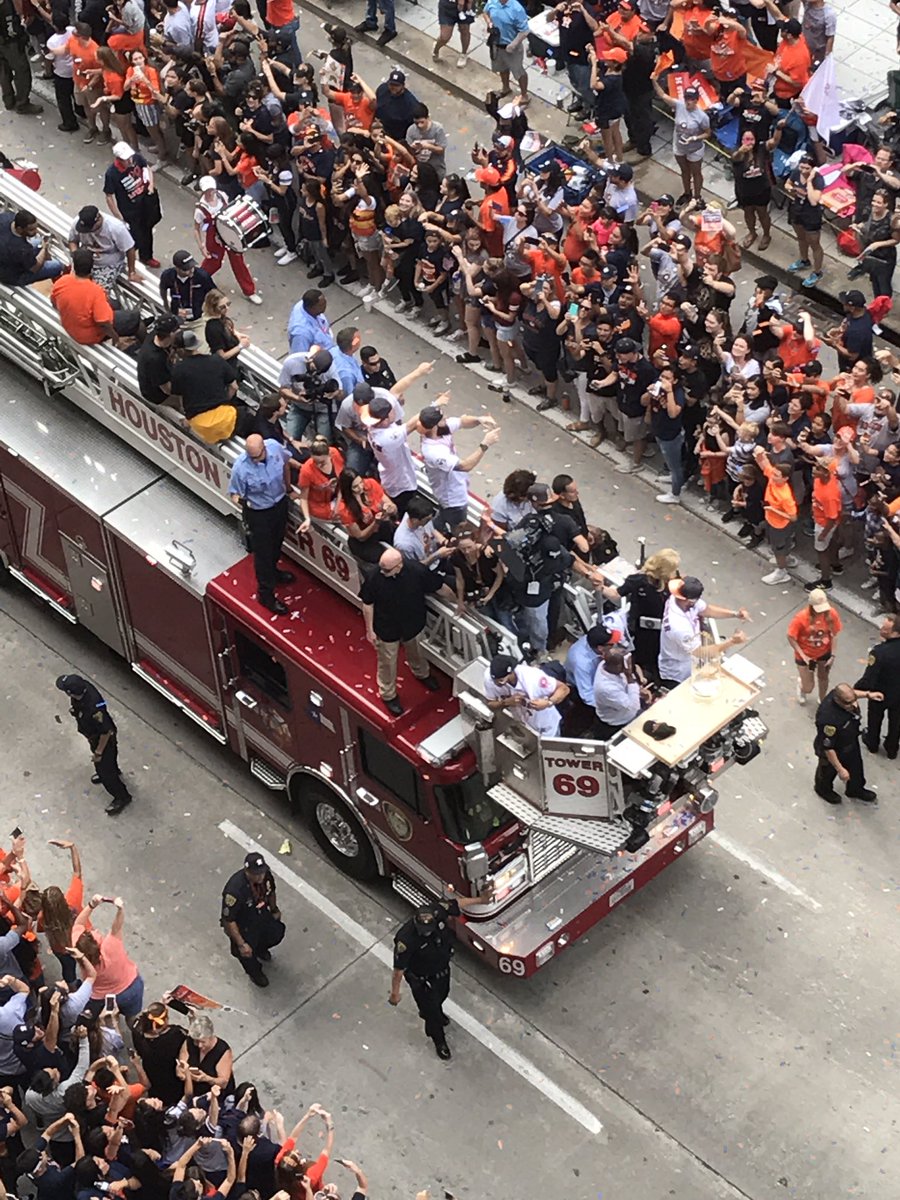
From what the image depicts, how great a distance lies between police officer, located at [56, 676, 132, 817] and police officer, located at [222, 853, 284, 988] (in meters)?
1.77

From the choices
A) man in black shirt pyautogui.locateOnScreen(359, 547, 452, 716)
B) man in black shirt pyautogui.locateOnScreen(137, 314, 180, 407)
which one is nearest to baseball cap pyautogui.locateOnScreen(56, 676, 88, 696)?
man in black shirt pyautogui.locateOnScreen(137, 314, 180, 407)

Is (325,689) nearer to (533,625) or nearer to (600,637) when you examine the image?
(533,625)

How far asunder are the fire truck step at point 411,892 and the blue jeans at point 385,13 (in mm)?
12523

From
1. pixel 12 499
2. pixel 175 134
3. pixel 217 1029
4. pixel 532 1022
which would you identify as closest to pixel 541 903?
pixel 532 1022

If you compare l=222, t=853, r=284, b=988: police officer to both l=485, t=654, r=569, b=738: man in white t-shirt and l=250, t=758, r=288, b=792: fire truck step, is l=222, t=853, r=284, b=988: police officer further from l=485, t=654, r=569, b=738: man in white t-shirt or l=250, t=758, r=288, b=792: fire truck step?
l=485, t=654, r=569, b=738: man in white t-shirt

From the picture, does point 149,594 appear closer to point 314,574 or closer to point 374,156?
point 314,574

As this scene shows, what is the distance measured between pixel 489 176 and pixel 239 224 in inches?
101

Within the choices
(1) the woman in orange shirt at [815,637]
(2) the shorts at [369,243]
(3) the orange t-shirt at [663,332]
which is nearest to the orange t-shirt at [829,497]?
(1) the woman in orange shirt at [815,637]

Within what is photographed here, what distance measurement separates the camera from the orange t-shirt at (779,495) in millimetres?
20172

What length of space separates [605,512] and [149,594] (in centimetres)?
476

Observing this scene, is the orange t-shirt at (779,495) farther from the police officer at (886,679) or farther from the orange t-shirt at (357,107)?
the orange t-shirt at (357,107)

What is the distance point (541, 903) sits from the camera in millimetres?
17453

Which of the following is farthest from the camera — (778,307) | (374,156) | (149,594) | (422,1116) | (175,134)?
(175,134)

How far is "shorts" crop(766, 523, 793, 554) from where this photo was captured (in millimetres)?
20672
